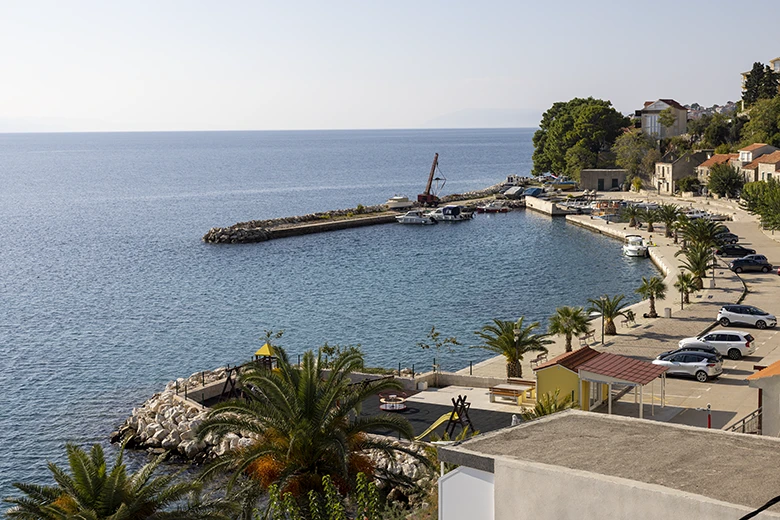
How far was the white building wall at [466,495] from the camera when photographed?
1010 centimetres

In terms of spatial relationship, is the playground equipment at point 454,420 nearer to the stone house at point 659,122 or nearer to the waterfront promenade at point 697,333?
the waterfront promenade at point 697,333

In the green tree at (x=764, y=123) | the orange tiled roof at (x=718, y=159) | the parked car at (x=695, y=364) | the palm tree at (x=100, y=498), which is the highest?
the green tree at (x=764, y=123)

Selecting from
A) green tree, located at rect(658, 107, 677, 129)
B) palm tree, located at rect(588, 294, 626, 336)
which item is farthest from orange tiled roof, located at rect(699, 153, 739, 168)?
palm tree, located at rect(588, 294, 626, 336)

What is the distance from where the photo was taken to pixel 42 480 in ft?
85.6

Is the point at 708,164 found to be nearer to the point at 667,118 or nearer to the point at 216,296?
the point at 667,118

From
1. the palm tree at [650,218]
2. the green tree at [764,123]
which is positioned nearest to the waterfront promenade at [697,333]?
the palm tree at [650,218]

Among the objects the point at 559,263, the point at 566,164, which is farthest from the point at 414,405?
the point at 566,164

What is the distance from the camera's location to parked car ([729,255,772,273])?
2046 inches

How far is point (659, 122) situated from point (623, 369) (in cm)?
10886

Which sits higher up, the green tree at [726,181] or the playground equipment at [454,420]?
the green tree at [726,181]

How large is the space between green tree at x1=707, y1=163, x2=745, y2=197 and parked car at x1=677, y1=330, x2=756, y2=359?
61342 millimetres

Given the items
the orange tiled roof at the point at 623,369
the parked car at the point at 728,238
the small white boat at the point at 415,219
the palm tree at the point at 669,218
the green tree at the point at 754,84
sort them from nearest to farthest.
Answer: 1. the orange tiled roof at the point at 623,369
2. the parked car at the point at 728,238
3. the palm tree at the point at 669,218
4. the small white boat at the point at 415,219
5. the green tree at the point at 754,84

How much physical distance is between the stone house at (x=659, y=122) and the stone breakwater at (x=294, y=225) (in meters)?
48.5

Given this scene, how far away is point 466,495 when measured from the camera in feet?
33.7
